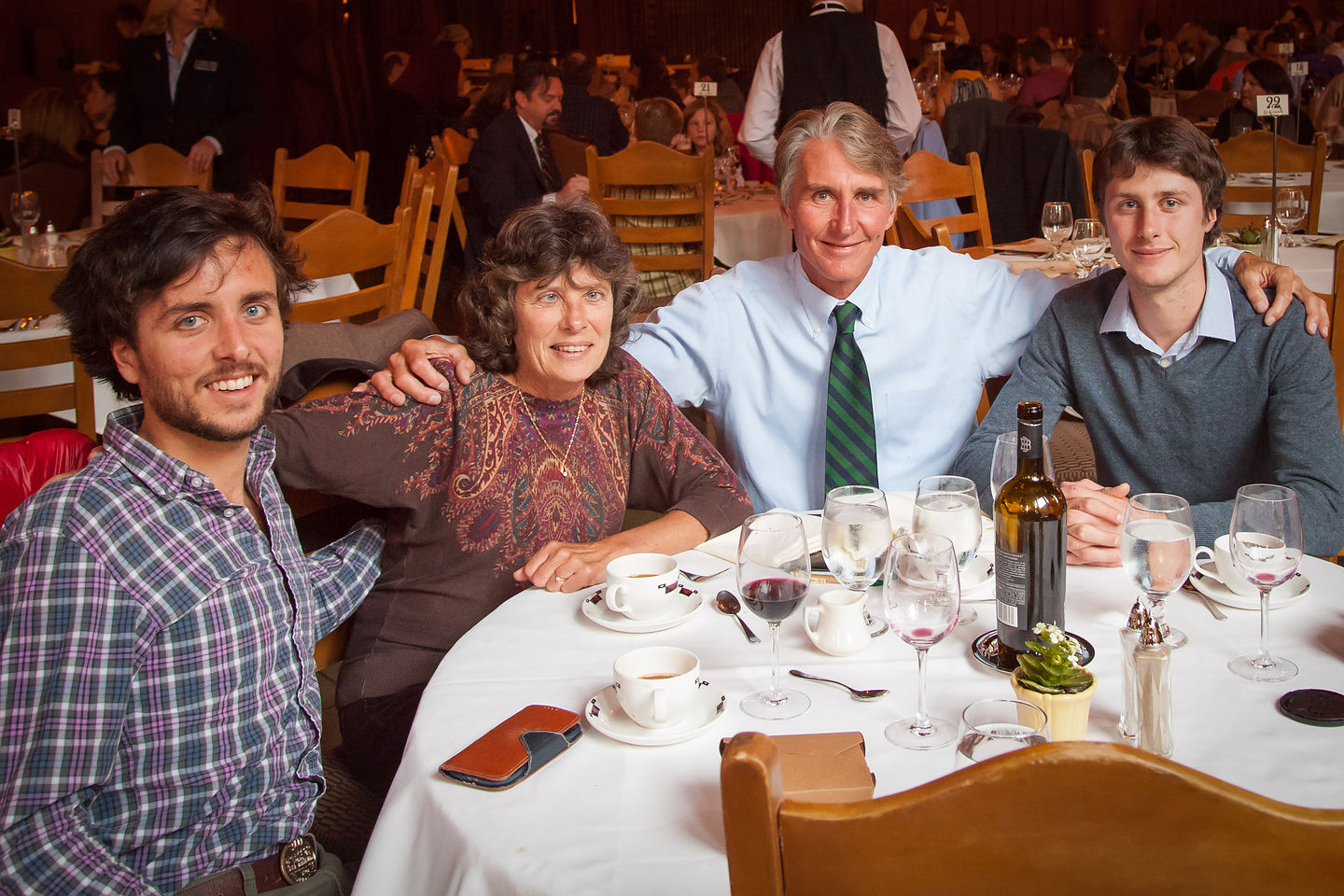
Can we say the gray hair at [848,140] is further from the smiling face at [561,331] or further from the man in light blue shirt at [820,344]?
the smiling face at [561,331]

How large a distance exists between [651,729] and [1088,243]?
266 centimetres

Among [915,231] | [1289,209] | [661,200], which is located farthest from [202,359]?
[1289,209]

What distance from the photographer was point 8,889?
1152mm

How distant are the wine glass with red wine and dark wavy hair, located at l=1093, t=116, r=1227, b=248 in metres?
1.15

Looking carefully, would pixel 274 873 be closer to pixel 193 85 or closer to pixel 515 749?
pixel 515 749

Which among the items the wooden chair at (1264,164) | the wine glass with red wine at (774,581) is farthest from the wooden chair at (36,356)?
the wooden chair at (1264,164)

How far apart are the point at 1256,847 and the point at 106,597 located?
113 centimetres

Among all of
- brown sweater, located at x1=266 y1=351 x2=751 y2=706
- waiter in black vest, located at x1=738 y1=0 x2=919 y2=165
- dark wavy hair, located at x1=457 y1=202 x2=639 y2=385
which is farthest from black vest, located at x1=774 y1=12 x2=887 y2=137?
brown sweater, located at x1=266 y1=351 x2=751 y2=706

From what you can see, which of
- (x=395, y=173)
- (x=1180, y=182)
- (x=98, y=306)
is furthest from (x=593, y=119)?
(x=98, y=306)

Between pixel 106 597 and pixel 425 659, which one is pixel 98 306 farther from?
pixel 425 659

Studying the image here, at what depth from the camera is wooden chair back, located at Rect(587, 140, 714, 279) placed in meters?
4.55

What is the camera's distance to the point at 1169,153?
191cm

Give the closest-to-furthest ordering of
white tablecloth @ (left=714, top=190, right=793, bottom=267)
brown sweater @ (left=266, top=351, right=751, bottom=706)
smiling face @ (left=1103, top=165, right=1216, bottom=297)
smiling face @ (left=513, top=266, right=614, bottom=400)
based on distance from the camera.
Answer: brown sweater @ (left=266, top=351, right=751, bottom=706), smiling face @ (left=513, top=266, right=614, bottom=400), smiling face @ (left=1103, top=165, right=1216, bottom=297), white tablecloth @ (left=714, top=190, right=793, bottom=267)

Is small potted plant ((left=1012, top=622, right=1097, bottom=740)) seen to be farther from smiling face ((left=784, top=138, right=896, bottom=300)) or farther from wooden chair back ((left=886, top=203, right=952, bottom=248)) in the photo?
wooden chair back ((left=886, top=203, right=952, bottom=248))
